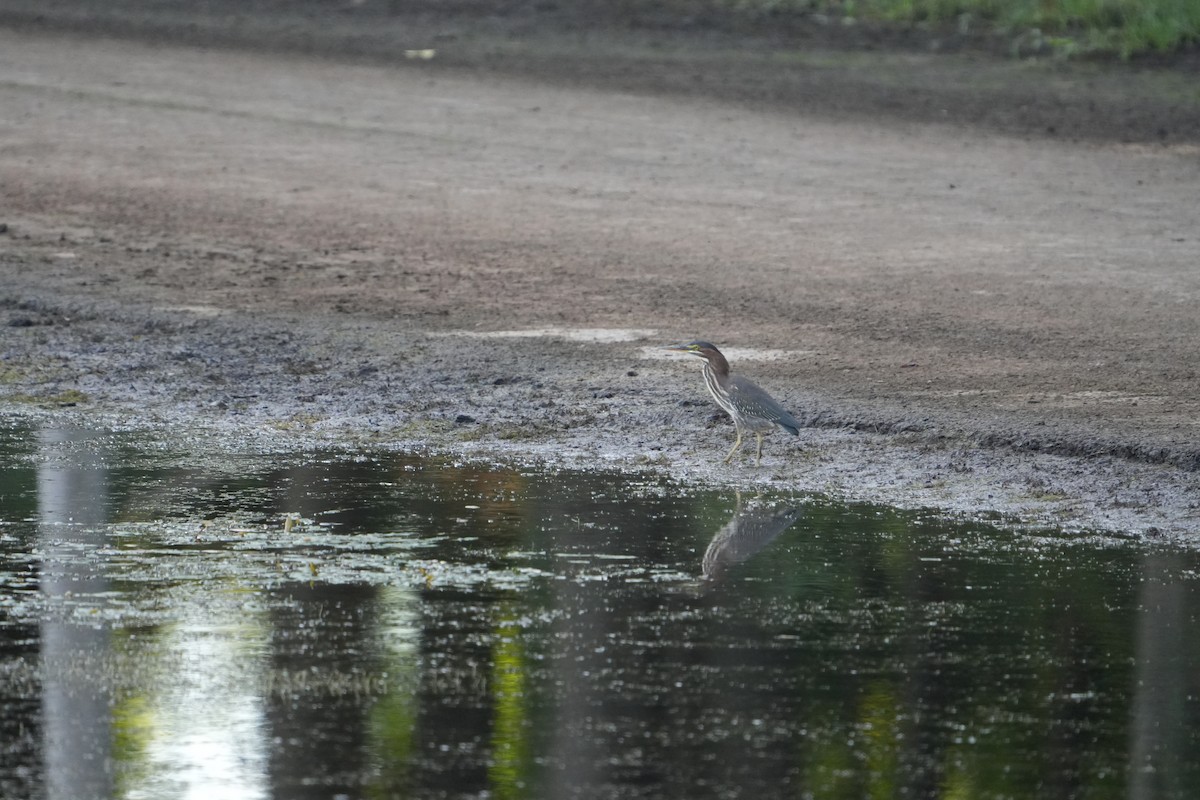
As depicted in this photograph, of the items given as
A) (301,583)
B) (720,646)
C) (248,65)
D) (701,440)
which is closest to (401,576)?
(301,583)

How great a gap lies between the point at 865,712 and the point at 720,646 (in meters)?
0.64

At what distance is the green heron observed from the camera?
823 centimetres

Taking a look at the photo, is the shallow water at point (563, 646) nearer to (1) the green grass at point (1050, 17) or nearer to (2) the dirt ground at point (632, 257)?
(2) the dirt ground at point (632, 257)

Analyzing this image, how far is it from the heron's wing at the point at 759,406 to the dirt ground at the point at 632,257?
227 millimetres

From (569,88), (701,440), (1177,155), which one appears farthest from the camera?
(569,88)

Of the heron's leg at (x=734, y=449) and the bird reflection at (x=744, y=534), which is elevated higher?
the heron's leg at (x=734, y=449)

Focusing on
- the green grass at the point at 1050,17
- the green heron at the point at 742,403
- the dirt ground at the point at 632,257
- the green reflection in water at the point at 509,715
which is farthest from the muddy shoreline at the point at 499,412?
the green grass at the point at 1050,17

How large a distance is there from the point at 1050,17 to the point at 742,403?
44.2 feet

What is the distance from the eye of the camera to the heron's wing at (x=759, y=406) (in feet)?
26.9

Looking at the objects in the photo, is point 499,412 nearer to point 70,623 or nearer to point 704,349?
point 704,349

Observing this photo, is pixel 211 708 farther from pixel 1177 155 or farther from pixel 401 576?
pixel 1177 155

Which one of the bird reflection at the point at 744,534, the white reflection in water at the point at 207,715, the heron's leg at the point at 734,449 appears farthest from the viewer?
the heron's leg at the point at 734,449

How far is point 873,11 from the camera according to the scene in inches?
859

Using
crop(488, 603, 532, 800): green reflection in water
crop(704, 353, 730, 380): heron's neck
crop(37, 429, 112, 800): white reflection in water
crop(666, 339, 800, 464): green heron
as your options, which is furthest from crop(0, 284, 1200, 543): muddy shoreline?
crop(488, 603, 532, 800): green reflection in water
